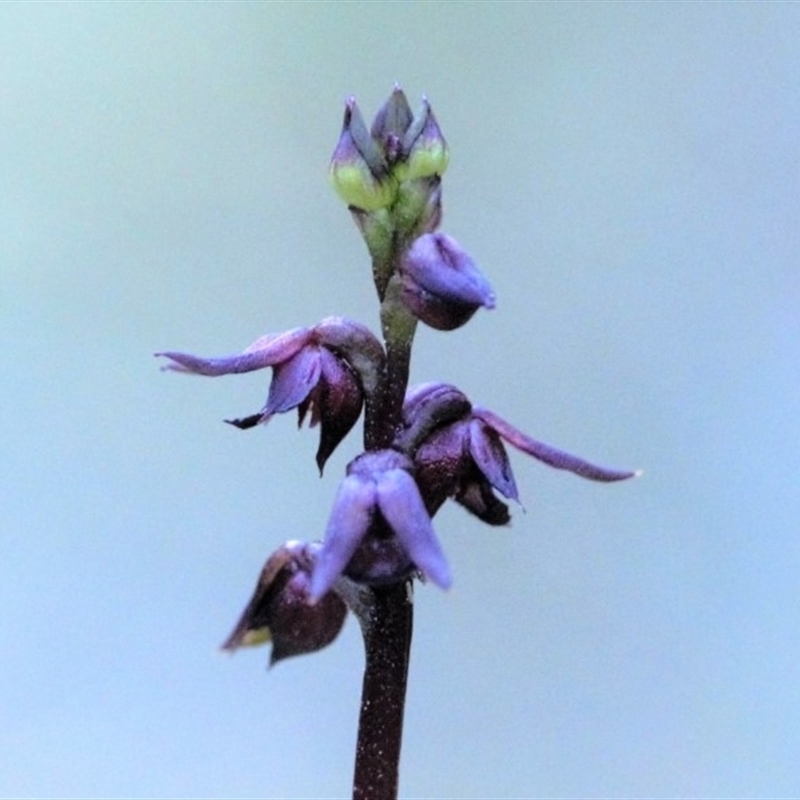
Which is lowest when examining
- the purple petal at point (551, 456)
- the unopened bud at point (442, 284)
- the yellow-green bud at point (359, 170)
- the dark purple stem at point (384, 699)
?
the dark purple stem at point (384, 699)

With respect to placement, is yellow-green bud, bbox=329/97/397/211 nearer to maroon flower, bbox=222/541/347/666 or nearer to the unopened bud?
the unopened bud

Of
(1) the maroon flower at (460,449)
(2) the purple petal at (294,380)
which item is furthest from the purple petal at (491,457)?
(2) the purple petal at (294,380)

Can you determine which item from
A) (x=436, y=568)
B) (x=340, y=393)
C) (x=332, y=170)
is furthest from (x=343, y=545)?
(x=332, y=170)

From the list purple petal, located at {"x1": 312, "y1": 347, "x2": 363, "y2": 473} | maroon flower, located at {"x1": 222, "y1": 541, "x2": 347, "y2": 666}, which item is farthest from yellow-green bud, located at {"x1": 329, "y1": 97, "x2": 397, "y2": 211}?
maroon flower, located at {"x1": 222, "y1": 541, "x2": 347, "y2": 666}

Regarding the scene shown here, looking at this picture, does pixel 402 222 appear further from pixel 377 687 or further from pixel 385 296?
pixel 377 687

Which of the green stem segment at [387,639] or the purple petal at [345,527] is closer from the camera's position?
the purple petal at [345,527]

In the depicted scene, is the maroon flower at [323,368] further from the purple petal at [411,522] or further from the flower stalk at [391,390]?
the purple petal at [411,522]

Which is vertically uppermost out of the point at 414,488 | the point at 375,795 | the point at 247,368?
the point at 247,368
